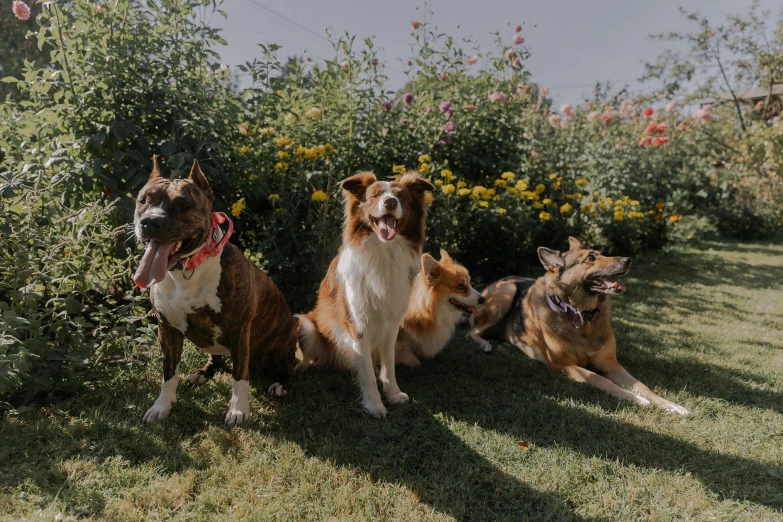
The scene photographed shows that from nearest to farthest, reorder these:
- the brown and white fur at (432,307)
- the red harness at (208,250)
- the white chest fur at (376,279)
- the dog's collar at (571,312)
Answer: the red harness at (208,250) → the white chest fur at (376,279) → the dog's collar at (571,312) → the brown and white fur at (432,307)

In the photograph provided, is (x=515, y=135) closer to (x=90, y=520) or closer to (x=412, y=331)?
(x=412, y=331)

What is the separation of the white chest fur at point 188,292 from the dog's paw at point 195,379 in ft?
2.76

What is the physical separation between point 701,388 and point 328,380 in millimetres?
2891

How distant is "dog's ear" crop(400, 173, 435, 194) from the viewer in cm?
309

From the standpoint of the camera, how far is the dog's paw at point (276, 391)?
10.4ft

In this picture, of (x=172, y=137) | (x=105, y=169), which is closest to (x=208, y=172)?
(x=172, y=137)

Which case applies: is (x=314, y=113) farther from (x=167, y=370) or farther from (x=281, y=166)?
(x=167, y=370)

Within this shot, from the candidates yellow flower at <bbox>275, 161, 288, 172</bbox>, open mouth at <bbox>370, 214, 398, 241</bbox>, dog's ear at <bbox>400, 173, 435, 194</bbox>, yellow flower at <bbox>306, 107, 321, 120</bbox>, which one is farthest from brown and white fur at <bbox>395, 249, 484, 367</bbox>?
yellow flower at <bbox>306, 107, 321, 120</bbox>

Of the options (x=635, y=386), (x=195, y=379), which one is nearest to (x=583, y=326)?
(x=635, y=386)

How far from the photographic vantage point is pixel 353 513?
2.10 m

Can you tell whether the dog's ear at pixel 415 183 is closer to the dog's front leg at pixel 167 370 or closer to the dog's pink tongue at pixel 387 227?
the dog's pink tongue at pixel 387 227

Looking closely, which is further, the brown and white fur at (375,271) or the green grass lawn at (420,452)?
the brown and white fur at (375,271)

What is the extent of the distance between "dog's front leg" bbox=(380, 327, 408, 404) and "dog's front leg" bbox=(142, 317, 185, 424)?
Result: 136 centimetres

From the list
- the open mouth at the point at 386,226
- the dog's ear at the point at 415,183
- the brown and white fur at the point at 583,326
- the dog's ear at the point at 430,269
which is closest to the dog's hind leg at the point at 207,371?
the open mouth at the point at 386,226
